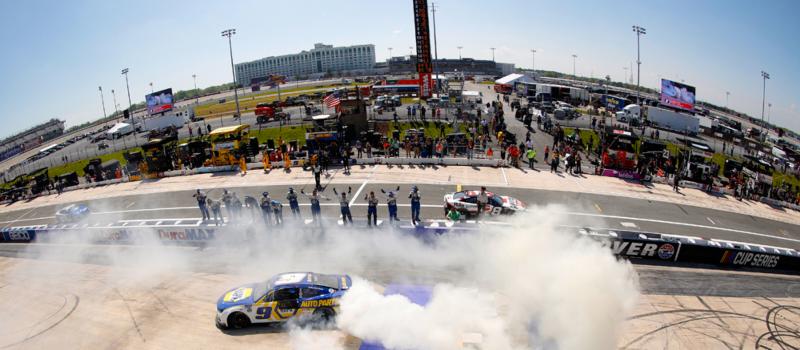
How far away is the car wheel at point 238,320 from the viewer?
10906 mm

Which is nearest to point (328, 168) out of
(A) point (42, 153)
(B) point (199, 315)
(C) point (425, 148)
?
(C) point (425, 148)

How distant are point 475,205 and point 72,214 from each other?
65.7ft

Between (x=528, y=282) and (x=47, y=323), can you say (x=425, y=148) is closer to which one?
(x=528, y=282)

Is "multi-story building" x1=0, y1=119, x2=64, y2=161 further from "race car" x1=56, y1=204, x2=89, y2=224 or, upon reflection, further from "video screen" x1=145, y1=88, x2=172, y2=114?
"race car" x1=56, y1=204, x2=89, y2=224

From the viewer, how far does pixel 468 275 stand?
1302cm

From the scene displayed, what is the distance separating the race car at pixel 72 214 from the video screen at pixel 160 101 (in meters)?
39.4

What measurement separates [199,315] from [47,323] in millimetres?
4802

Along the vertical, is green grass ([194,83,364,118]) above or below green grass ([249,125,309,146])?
above

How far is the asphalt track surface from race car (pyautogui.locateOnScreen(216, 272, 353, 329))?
A: 19.0 feet

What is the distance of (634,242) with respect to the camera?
14109 millimetres

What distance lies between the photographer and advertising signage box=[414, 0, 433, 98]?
145 feet

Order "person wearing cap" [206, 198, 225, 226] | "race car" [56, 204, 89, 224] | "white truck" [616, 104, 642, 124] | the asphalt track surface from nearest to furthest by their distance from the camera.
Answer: "person wearing cap" [206, 198, 225, 226] → the asphalt track surface → "race car" [56, 204, 89, 224] → "white truck" [616, 104, 642, 124]

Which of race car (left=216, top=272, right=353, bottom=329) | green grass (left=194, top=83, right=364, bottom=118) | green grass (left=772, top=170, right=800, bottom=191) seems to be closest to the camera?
race car (left=216, top=272, right=353, bottom=329)

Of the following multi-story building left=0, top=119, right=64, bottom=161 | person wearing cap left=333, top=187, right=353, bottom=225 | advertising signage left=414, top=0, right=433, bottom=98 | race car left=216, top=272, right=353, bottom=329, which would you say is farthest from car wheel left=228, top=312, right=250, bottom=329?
multi-story building left=0, top=119, right=64, bottom=161
